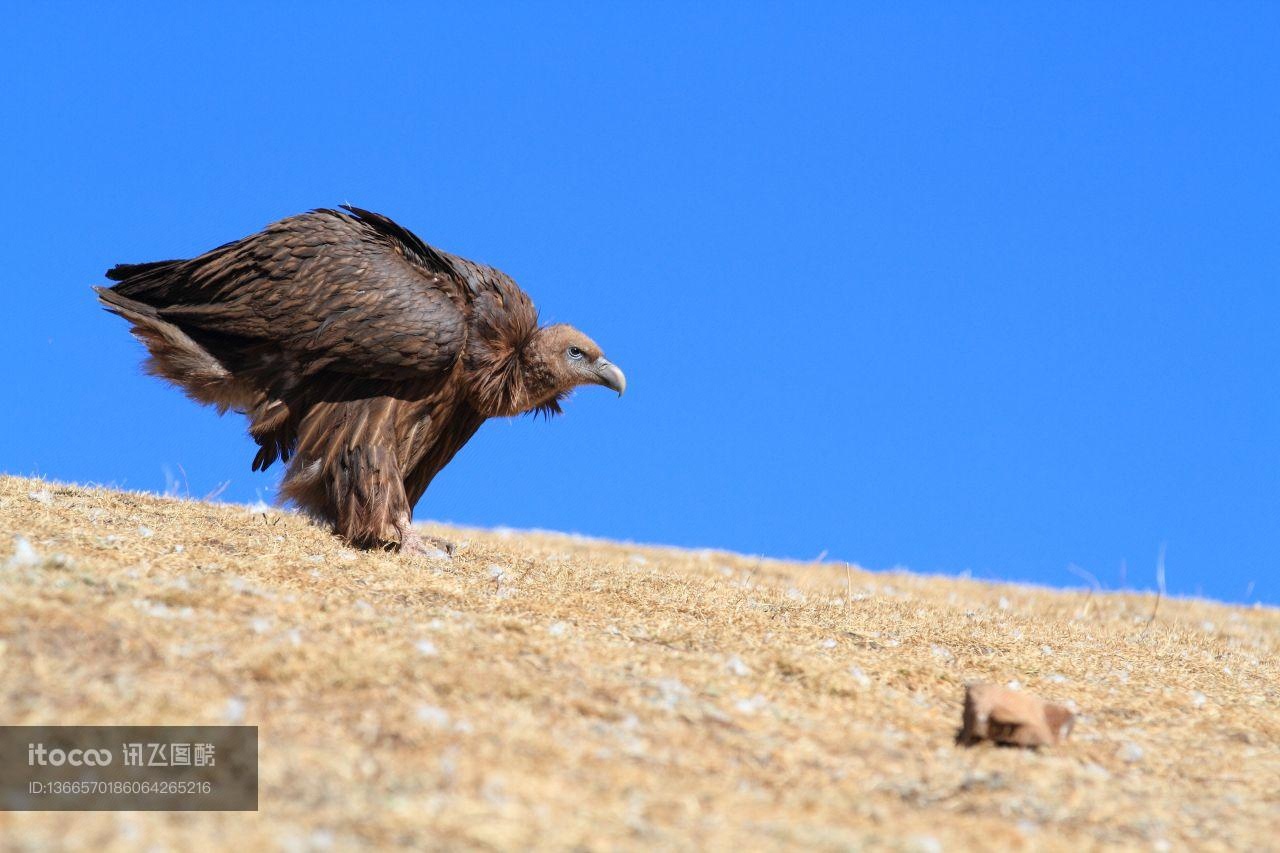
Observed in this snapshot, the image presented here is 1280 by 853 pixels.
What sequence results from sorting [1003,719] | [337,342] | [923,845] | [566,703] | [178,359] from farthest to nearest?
[178,359] < [337,342] < [1003,719] < [566,703] < [923,845]

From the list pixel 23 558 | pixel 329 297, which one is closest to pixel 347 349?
pixel 329 297

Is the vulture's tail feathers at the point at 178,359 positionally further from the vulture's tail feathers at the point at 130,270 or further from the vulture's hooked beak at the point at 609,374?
the vulture's hooked beak at the point at 609,374

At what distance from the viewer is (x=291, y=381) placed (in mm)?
9266

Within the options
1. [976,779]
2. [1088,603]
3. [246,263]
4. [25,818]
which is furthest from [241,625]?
[1088,603]

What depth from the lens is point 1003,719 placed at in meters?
5.99

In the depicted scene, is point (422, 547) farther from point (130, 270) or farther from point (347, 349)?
point (130, 270)

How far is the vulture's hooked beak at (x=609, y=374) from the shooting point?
34.2ft

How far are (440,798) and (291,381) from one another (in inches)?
220

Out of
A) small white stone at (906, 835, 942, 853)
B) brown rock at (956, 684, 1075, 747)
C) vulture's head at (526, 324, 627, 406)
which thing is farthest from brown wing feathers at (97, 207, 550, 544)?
small white stone at (906, 835, 942, 853)

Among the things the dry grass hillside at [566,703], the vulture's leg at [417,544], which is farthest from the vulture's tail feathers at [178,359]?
the vulture's leg at [417,544]

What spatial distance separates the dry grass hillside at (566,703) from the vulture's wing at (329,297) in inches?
54.1

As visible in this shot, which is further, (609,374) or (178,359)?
(609,374)

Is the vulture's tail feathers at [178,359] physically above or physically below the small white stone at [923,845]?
above

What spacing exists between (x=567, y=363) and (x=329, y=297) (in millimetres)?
2078
